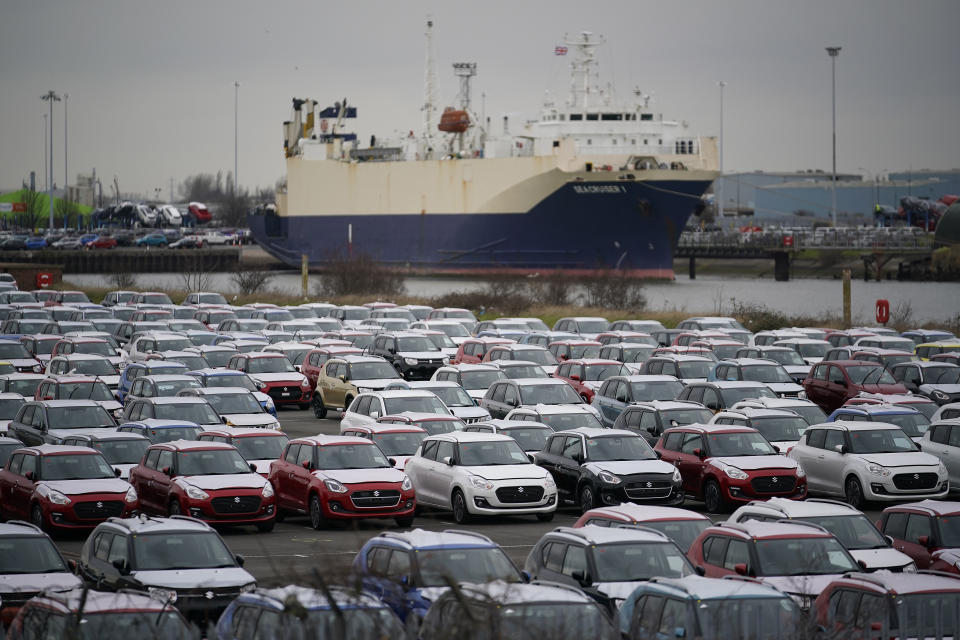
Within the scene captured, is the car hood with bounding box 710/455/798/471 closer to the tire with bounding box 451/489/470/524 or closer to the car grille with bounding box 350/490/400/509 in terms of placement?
the tire with bounding box 451/489/470/524

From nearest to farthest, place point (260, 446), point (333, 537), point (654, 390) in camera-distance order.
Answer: point (333, 537) → point (260, 446) → point (654, 390)

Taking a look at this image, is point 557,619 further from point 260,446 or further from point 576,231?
point 576,231

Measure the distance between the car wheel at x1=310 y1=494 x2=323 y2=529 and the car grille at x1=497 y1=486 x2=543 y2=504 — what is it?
2.44 meters

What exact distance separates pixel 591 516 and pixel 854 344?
2352 centimetres

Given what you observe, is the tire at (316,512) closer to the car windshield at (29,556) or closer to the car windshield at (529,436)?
the car windshield at (529,436)

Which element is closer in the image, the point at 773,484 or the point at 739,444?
the point at 773,484

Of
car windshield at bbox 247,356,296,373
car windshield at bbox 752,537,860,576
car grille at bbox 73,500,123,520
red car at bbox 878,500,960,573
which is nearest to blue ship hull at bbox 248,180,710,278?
car windshield at bbox 247,356,296,373

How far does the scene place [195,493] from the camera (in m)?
17.7

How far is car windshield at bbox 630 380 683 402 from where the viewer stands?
26016 millimetres

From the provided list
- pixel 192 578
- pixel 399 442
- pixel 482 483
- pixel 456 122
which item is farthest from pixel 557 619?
pixel 456 122

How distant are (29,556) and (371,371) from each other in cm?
1750

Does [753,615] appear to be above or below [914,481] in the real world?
above

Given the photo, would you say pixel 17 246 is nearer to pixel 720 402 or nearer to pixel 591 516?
pixel 720 402

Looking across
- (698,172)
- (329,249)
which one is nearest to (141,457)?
(698,172)
